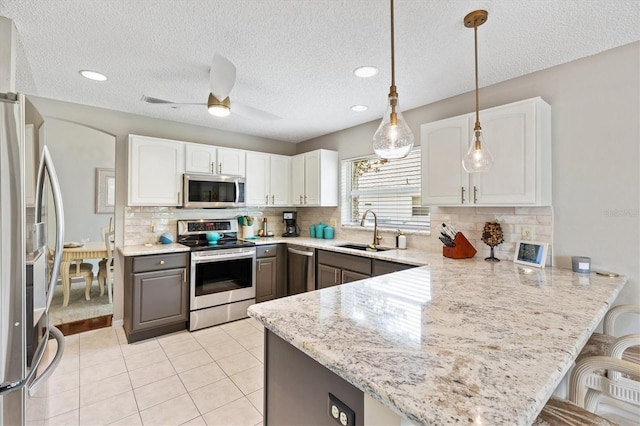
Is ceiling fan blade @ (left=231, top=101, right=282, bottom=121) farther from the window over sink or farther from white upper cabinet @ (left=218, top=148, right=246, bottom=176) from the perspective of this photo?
the window over sink

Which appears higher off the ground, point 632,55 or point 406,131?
point 632,55

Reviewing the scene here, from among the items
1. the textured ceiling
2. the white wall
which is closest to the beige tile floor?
the white wall

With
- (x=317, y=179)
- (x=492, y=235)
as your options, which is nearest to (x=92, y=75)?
(x=317, y=179)

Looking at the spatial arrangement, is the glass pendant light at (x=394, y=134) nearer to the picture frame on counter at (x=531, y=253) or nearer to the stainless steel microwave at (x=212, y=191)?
the picture frame on counter at (x=531, y=253)

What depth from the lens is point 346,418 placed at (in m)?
0.90

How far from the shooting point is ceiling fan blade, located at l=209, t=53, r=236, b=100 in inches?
67.3

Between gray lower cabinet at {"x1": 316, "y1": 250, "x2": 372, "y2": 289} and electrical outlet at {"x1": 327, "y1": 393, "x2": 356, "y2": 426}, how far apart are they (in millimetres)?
1935

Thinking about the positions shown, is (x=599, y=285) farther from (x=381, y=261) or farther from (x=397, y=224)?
(x=397, y=224)

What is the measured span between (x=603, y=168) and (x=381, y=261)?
1.72 meters

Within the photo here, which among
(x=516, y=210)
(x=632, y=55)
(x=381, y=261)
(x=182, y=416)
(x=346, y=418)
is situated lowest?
(x=182, y=416)

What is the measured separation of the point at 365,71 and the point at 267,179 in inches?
89.8

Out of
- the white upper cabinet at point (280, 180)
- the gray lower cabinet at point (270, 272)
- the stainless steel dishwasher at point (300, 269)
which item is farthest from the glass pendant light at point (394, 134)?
the white upper cabinet at point (280, 180)

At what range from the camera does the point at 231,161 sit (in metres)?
3.84

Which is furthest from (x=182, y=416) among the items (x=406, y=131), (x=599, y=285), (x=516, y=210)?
(x=516, y=210)
